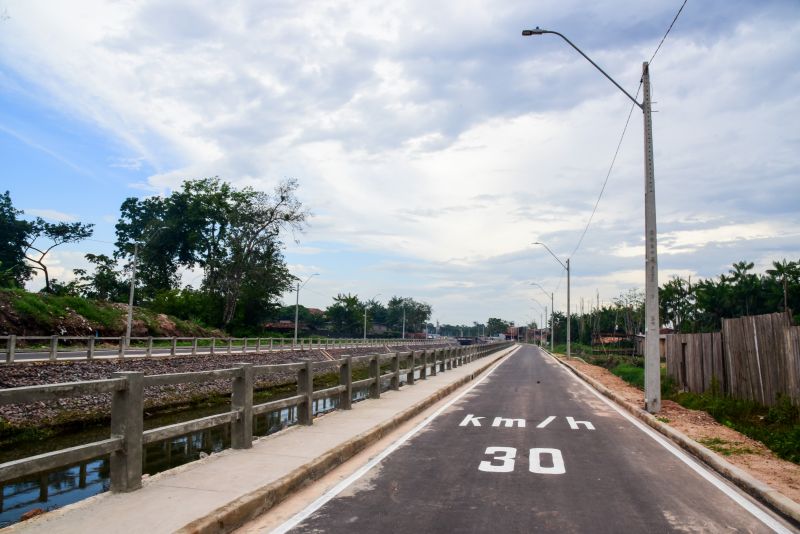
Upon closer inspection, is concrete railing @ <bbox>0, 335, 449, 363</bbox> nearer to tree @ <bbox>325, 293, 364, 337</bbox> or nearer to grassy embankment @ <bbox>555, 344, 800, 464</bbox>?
grassy embankment @ <bbox>555, 344, 800, 464</bbox>

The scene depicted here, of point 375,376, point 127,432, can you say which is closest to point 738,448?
point 375,376

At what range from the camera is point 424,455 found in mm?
9250

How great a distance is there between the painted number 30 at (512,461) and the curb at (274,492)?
6.22 feet

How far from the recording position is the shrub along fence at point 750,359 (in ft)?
38.7

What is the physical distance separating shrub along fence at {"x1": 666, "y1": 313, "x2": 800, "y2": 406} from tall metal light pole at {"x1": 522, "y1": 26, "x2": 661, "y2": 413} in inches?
69.2

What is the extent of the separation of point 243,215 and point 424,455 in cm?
6892

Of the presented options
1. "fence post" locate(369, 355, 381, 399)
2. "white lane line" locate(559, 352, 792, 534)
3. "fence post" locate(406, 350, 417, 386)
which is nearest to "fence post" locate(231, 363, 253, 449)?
"white lane line" locate(559, 352, 792, 534)

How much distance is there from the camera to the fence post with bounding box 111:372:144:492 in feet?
20.5

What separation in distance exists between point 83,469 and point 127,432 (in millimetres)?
8189

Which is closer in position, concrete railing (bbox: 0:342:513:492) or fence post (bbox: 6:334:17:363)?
concrete railing (bbox: 0:342:513:492)

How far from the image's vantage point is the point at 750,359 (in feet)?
44.9

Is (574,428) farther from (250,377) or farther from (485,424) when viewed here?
(250,377)

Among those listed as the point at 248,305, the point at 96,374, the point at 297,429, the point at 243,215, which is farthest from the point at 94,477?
the point at 248,305

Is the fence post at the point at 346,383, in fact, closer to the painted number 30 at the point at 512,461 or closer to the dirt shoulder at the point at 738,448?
the painted number 30 at the point at 512,461
